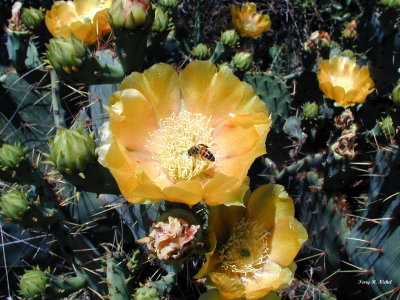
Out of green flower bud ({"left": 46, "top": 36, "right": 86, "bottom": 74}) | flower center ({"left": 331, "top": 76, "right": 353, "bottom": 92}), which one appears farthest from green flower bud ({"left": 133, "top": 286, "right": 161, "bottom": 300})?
flower center ({"left": 331, "top": 76, "right": 353, "bottom": 92})

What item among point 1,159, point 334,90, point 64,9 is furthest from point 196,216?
point 334,90

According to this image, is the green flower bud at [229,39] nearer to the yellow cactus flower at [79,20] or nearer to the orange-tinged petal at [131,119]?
the yellow cactus flower at [79,20]

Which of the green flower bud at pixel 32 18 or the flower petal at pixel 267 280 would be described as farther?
the green flower bud at pixel 32 18

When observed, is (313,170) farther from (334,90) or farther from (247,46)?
(247,46)

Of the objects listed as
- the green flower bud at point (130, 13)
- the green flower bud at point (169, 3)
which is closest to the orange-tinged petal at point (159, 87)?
the green flower bud at point (130, 13)

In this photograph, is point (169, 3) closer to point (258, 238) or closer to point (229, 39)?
point (229, 39)
